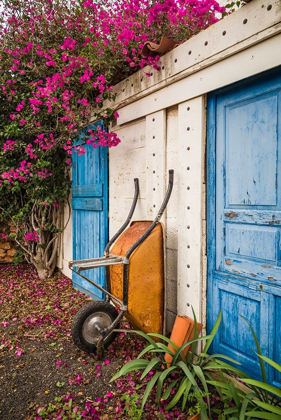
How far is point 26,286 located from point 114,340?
99.7 inches

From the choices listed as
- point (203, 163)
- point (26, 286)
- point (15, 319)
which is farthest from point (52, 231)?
point (203, 163)

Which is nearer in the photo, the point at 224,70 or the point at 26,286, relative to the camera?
the point at 224,70

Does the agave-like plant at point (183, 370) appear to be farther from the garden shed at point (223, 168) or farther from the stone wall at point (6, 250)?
the stone wall at point (6, 250)

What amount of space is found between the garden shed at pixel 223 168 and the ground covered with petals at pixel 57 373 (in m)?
0.71

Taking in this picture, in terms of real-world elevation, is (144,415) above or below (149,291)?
below

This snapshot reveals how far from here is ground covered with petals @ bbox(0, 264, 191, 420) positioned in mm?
1998

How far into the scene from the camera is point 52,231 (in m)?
4.99

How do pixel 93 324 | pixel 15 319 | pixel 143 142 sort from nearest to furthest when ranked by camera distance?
pixel 93 324
pixel 143 142
pixel 15 319

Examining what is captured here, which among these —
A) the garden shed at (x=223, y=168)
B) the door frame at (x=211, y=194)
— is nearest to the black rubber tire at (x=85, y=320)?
the garden shed at (x=223, y=168)

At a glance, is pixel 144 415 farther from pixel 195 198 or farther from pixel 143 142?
pixel 143 142

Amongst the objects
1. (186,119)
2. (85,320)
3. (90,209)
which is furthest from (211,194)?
(90,209)

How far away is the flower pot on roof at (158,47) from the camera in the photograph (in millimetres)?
2605

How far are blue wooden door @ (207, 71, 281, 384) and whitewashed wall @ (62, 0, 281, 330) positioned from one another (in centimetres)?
10

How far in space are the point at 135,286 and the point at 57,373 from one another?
1.01 meters
